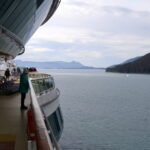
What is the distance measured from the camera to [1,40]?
2238cm

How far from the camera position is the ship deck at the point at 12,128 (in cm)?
852

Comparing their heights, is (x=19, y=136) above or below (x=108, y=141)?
above

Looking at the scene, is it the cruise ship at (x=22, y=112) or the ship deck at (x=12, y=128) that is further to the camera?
the ship deck at (x=12, y=128)

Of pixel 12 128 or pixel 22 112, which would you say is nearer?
pixel 12 128

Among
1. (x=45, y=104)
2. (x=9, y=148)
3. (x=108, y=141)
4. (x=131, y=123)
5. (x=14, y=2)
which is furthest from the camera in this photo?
(x=131, y=123)

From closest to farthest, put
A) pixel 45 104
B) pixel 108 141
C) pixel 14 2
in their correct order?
pixel 14 2
pixel 45 104
pixel 108 141

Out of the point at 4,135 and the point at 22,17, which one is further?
the point at 22,17

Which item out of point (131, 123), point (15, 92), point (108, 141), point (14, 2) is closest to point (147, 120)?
point (131, 123)

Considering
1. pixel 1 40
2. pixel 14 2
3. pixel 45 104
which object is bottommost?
pixel 45 104

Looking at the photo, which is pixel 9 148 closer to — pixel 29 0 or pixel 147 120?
pixel 29 0

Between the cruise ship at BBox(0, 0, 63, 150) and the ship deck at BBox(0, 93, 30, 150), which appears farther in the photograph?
the ship deck at BBox(0, 93, 30, 150)

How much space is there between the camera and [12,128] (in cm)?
1071

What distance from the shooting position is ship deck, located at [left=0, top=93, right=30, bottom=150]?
28.0 ft

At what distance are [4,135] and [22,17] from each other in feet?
46.3
